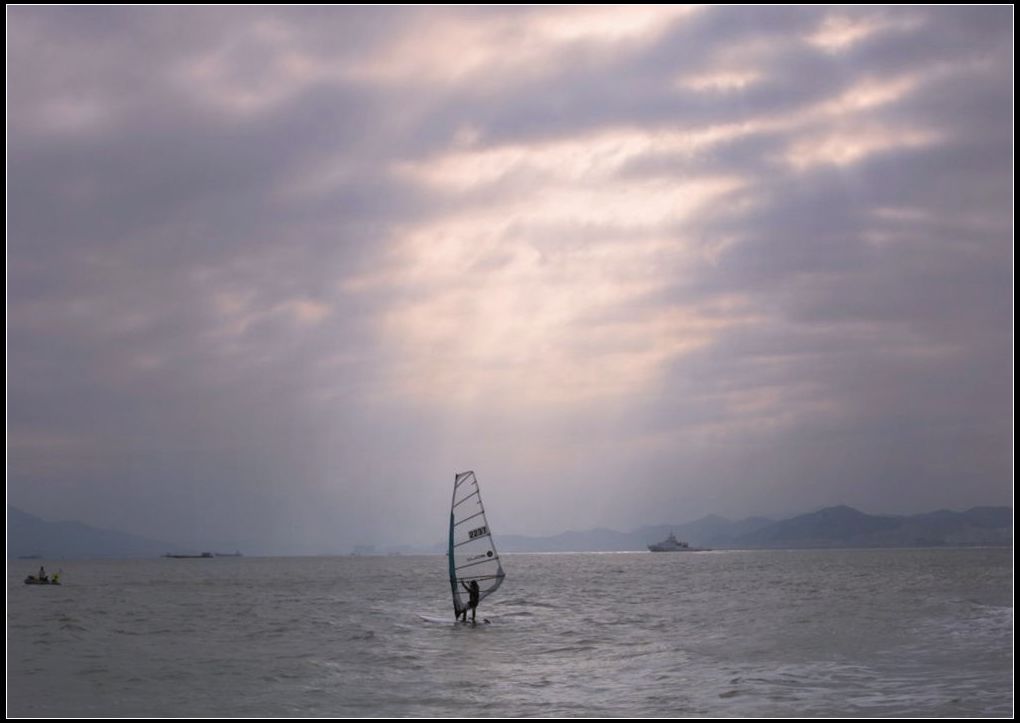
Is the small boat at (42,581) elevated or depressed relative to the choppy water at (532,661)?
depressed

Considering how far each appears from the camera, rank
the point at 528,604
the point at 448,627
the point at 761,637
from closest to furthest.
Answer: the point at 761,637, the point at 448,627, the point at 528,604

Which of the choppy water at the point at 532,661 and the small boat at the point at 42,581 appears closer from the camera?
the choppy water at the point at 532,661

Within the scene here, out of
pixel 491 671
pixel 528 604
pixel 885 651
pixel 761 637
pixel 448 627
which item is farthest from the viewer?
pixel 528 604

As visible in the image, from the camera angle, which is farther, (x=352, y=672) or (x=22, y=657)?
(x=22, y=657)

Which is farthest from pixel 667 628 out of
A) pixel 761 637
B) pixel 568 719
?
pixel 568 719

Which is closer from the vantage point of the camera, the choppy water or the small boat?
the choppy water

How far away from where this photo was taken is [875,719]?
71.6 feet

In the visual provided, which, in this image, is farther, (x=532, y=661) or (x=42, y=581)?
(x=42, y=581)

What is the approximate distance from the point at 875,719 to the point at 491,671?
12383mm

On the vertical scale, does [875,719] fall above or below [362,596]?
above

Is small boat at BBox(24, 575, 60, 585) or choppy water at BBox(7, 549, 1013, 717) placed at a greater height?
choppy water at BBox(7, 549, 1013, 717)

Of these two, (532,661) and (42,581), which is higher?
(532,661)

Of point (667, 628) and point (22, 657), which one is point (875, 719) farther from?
point (22, 657)

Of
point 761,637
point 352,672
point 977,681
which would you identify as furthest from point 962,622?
point 352,672
